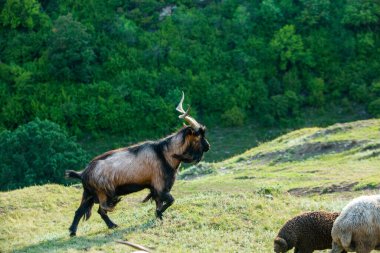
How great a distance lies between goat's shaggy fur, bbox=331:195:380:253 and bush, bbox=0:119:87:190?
85.7ft

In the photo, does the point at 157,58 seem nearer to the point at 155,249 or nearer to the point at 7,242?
the point at 7,242

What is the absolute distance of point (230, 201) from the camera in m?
16.8

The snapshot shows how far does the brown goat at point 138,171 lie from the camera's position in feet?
52.6

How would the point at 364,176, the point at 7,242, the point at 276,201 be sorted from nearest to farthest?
the point at 276,201 < the point at 7,242 < the point at 364,176

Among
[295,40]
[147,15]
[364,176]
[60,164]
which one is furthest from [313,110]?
[364,176]

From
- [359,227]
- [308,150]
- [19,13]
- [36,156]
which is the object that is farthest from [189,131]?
[19,13]

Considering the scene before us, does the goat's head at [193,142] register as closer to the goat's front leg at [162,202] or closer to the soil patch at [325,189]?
the goat's front leg at [162,202]

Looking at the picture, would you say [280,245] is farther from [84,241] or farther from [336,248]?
[84,241]

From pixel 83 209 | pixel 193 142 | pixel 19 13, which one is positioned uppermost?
pixel 19 13

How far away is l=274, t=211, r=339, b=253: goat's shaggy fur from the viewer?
1330cm

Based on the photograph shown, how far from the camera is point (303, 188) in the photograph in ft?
74.7

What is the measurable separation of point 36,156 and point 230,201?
2268 centimetres

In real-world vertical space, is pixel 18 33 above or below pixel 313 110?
above

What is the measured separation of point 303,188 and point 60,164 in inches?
703
